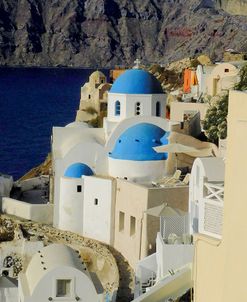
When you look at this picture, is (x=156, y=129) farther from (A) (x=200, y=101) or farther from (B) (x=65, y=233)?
(A) (x=200, y=101)

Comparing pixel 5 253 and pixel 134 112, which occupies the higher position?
pixel 134 112

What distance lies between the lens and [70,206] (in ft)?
86.3

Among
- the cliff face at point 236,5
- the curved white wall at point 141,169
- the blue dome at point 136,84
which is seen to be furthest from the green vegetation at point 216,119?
the cliff face at point 236,5

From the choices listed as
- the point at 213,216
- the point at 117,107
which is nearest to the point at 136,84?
the point at 117,107

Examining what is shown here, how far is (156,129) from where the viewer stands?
2631cm

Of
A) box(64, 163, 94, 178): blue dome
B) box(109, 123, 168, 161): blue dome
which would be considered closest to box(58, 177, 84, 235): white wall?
box(64, 163, 94, 178): blue dome

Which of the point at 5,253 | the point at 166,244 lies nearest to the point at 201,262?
the point at 166,244

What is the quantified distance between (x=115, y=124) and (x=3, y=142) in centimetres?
5096

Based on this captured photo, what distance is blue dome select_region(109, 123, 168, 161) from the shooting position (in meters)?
25.5

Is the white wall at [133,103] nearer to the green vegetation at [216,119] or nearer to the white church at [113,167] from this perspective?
the white church at [113,167]

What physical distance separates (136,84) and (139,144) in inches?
130

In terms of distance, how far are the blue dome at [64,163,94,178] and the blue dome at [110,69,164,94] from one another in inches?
130

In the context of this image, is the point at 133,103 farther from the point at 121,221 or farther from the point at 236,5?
the point at 236,5

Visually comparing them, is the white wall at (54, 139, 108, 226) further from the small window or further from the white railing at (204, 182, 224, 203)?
the white railing at (204, 182, 224, 203)
